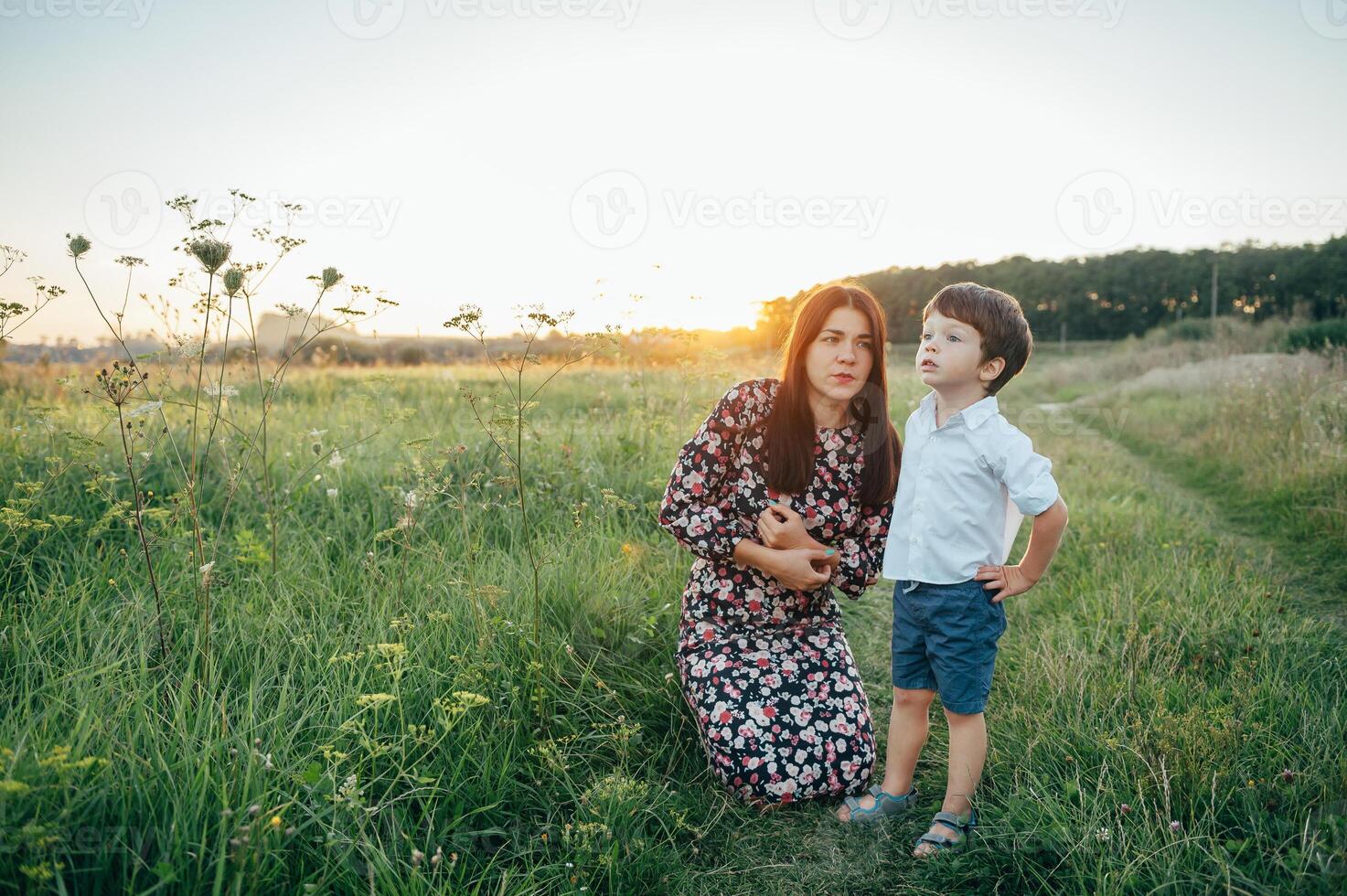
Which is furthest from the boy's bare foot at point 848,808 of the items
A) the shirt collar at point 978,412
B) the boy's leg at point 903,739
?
the shirt collar at point 978,412

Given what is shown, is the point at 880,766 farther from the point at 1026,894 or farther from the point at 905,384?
the point at 905,384

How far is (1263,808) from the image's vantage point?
2.02 m

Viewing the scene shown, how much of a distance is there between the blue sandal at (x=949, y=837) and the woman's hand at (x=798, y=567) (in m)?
0.86

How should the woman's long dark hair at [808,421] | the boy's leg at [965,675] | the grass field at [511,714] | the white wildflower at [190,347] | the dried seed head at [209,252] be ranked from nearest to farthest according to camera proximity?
the grass field at [511,714]
the dried seed head at [209,252]
the boy's leg at [965,675]
the white wildflower at [190,347]
the woman's long dark hair at [808,421]

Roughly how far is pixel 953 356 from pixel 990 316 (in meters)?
0.16

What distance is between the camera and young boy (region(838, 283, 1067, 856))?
225 centimetres

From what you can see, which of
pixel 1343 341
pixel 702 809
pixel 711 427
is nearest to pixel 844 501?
pixel 711 427

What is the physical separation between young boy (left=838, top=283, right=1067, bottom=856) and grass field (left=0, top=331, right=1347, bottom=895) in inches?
9.5

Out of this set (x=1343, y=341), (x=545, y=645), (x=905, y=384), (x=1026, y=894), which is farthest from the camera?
(x=1343, y=341)

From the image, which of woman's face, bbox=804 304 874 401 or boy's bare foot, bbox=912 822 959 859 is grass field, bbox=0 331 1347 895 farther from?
woman's face, bbox=804 304 874 401

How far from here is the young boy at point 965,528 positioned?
225 centimetres

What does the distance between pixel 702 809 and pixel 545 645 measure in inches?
31.7

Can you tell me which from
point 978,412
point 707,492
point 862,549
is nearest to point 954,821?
point 862,549

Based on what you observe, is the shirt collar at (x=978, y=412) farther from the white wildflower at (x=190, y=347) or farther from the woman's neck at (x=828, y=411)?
the white wildflower at (x=190, y=347)
